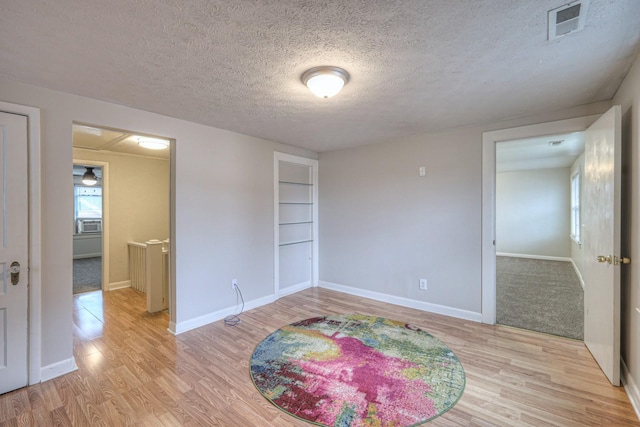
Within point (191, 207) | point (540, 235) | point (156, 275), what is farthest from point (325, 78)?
point (540, 235)

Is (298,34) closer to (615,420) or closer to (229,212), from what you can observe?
(229,212)

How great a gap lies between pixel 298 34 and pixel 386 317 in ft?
10.4

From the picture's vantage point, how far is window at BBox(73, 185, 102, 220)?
8.73 m

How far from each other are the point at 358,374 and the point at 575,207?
7.22 metres

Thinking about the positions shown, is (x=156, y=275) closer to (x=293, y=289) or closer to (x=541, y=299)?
(x=293, y=289)

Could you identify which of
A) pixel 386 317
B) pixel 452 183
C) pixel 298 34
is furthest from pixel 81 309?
pixel 452 183

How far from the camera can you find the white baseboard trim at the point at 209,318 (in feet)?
10.2

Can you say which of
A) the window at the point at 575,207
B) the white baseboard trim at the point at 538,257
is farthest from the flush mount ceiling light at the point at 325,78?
the white baseboard trim at the point at 538,257

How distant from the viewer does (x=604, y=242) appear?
219 cm

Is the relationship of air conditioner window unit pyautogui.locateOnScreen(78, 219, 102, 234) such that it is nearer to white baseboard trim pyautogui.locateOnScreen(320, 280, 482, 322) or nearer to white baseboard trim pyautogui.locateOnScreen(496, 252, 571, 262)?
white baseboard trim pyautogui.locateOnScreen(320, 280, 482, 322)

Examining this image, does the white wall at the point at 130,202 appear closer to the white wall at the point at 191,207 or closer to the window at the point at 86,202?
the white wall at the point at 191,207

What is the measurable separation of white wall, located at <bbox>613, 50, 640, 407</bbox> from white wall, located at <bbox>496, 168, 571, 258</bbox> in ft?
20.7

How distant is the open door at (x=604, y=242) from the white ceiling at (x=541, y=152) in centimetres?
133

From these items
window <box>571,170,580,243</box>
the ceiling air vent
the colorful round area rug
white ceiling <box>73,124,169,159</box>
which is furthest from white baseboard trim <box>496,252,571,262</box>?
white ceiling <box>73,124,169,159</box>
